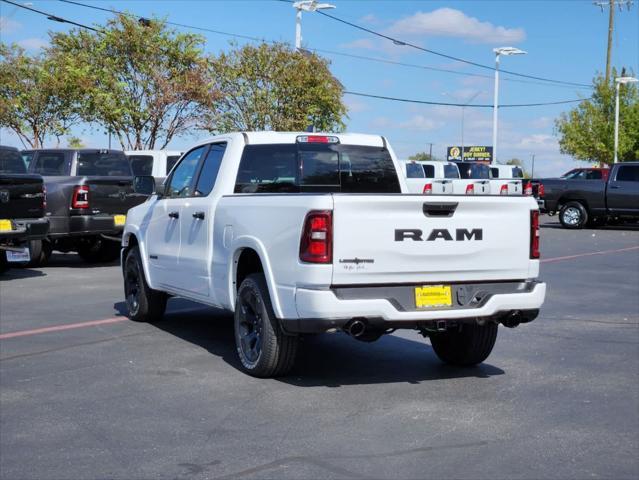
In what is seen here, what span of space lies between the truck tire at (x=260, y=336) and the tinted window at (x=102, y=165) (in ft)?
32.7

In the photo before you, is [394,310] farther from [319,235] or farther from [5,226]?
[5,226]

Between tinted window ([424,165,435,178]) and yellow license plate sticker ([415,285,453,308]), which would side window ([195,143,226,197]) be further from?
tinted window ([424,165,435,178])

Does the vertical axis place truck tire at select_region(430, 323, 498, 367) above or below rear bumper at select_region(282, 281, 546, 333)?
below

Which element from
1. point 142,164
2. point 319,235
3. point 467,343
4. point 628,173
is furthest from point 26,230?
point 628,173

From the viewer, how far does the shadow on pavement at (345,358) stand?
746 centimetres

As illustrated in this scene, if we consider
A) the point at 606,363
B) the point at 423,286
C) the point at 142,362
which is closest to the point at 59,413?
the point at 142,362

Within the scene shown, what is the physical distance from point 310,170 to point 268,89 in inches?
1368

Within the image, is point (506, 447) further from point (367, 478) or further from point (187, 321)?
point (187, 321)

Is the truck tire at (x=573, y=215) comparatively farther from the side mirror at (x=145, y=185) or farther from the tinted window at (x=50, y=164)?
the side mirror at (x=145, y=185)

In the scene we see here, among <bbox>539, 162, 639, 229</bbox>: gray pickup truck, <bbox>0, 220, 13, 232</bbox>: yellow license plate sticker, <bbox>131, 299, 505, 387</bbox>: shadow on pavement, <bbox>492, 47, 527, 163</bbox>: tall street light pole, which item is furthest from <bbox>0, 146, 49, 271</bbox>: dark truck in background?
<bbox>492, 47, 527, 163</bbox>: tall street light pole

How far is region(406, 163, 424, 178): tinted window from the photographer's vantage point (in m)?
36.8

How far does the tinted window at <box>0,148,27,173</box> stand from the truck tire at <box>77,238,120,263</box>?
2.76 m

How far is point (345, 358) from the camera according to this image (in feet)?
27.0

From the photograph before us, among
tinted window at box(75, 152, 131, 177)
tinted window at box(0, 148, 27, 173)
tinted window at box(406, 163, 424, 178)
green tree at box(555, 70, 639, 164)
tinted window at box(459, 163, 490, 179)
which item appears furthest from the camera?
green tree at box(555, 70, 639, 164)
